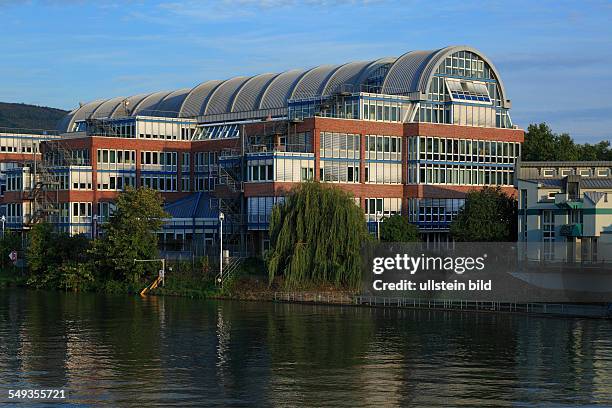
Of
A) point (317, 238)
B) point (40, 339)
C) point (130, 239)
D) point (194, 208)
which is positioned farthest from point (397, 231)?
point (40, 339)

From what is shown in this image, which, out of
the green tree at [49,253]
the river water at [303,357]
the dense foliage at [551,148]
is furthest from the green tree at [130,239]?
the dense foliage at [551,148]

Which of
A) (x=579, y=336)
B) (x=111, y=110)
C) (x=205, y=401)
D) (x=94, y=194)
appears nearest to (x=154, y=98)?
(x=111, y=110)

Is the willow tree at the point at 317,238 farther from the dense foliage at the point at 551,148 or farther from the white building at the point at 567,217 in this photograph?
the dense foliage at the point at 551,148

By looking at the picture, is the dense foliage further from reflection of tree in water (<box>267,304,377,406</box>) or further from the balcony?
reflection of tree in water (<box>267,304,377,406</box>)

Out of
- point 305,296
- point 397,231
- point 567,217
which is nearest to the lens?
point 305,296

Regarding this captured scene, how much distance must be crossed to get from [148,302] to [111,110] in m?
74.9

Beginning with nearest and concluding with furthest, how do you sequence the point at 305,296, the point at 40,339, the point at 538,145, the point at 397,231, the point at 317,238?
the point at 40,339 → the point at 305,296 → the point at 317,238 → the point at 397,231 → the point at 538,145

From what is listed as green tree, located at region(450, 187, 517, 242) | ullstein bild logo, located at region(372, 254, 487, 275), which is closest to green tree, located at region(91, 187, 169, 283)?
ullstein bild logo, located at region(372, 254, 487, 275)

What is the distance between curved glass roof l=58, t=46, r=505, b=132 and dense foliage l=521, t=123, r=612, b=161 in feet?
92.2

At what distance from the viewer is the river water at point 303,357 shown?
50.5 m

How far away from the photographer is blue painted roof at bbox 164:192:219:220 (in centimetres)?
12838

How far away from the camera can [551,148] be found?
15850 centimetres

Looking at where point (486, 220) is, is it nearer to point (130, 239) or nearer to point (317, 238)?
point (317, 238)

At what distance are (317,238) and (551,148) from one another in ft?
244
